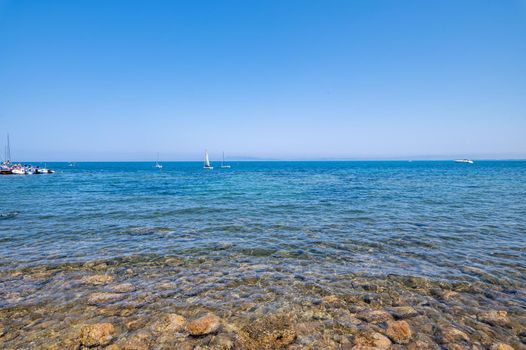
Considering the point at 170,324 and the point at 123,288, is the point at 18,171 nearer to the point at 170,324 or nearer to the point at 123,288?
the point at 123,288

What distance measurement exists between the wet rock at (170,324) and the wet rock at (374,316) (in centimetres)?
407

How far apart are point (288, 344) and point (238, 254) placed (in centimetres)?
542

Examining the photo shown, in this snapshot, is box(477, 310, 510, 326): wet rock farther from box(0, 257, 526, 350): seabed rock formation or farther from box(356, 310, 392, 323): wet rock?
box(356, 310, 392, 323): wet rock

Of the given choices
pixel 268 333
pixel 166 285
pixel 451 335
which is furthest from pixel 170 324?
pixel 451 335

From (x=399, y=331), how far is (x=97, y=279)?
8.42m

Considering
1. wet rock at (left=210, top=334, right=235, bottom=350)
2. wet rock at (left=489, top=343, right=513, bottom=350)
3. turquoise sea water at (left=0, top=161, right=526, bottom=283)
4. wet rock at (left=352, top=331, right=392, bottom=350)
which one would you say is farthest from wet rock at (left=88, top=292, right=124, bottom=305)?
wet rock at (left=489, top=343, right=513, bottom=350)

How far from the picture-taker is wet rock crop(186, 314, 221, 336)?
5656mm

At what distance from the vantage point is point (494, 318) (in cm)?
602

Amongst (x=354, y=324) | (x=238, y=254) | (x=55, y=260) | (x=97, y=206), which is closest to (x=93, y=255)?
(x=55, y=260)

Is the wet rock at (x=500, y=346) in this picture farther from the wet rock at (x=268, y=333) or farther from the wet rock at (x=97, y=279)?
the wet rock at (x=97, y=279)

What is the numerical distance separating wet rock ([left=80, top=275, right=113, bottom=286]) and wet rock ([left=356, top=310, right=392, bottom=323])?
728cm

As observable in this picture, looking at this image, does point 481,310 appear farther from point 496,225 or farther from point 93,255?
point 93,255

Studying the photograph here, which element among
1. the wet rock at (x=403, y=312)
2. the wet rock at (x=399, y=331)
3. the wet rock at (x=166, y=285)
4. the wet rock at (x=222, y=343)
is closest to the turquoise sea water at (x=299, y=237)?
the wet rock at (x=403, y=312)

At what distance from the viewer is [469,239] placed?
1209 cm
